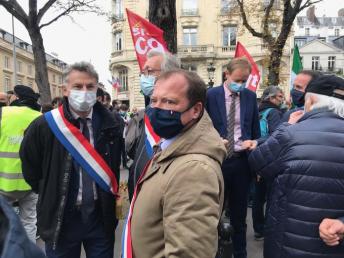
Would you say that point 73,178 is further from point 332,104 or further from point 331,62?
point 331,62

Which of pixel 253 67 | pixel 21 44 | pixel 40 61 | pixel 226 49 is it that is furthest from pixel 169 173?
A: pixel 21 44

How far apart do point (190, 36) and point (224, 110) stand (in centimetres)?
4090

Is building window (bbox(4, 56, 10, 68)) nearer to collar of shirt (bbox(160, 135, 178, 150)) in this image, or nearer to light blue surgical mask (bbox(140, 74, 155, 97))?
light blue surgical mask (bbox(140, 74, 155, 97))

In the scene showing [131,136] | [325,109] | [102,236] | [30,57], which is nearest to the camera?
[325,109]

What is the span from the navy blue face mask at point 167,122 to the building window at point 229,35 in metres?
42.2

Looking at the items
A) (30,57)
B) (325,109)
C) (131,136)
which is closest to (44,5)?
(131,136)

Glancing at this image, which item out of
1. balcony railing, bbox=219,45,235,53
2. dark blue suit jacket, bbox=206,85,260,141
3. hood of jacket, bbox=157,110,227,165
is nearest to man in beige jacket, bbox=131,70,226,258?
hood of jacket, bbox=157,110,227,165

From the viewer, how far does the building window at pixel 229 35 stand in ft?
139

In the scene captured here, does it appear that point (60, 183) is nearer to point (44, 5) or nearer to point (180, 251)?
point (180, 251)

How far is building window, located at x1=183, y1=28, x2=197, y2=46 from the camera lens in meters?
43.3

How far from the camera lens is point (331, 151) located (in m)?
2.24

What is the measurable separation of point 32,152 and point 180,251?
160 cm

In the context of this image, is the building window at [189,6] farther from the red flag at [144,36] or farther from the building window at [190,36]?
the red flag at [144,36]

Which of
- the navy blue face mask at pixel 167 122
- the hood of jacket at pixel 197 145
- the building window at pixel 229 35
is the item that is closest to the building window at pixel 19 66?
the building window at pixel 229 35
